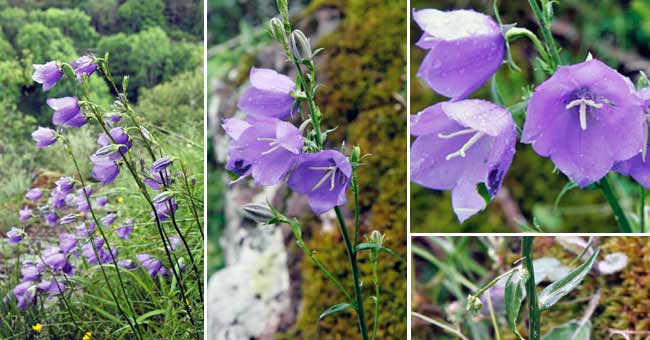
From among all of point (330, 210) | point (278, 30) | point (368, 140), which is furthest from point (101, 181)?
point (278, 30)

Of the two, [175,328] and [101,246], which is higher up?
[101,246]

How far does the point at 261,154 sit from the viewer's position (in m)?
1.23

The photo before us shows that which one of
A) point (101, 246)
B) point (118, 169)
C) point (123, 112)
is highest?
point (123, 112)

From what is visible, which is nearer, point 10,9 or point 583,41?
point 583,41

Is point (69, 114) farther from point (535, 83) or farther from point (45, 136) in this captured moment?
point (535, 83)

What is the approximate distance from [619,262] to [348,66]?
0.87m

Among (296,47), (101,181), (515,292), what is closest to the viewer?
(515,292)

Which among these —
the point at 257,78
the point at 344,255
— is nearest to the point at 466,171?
the point at 257,78

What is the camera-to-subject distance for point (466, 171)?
1140 millimetres

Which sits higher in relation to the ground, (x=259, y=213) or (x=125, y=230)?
(x=259, y=213)

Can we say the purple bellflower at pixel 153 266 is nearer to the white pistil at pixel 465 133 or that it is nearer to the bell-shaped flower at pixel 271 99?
the bell-shaped flower at pixel 271 99

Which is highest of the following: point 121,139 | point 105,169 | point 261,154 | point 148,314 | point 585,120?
point 585,120

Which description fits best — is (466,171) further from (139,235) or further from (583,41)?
(139,235)

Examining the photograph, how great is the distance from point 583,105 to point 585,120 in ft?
0.07
